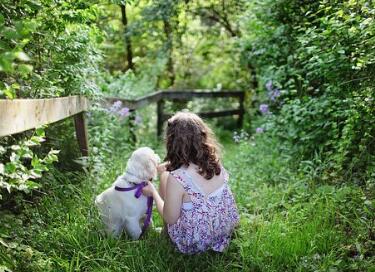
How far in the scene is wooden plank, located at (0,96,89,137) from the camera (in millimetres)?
2158

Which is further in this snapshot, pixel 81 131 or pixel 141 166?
pixel 81 131

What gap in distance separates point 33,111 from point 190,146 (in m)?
1.12

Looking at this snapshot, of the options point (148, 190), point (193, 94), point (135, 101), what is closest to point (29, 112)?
point (148, 190)

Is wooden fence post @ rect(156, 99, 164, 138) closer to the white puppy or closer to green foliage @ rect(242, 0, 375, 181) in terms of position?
green foliage @ rect(242, 0, 375, 181)

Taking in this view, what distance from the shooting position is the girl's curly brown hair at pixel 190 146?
3.29 metres

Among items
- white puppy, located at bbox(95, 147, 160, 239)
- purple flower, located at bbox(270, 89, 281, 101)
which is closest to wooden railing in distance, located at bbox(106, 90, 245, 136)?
purple flower, located at bbox(270, 89, 281, 101)

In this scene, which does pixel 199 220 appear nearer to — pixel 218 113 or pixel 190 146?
pixel 190 146

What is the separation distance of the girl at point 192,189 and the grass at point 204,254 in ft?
0.45

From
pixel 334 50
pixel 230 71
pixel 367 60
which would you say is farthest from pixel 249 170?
pixel 230 71

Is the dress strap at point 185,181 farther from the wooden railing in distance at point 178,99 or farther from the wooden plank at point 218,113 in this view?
the wooden plank at point 218,113

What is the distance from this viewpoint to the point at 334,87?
459 cm

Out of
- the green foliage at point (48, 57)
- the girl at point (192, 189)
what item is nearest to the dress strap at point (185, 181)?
the girl at point (192, 189)

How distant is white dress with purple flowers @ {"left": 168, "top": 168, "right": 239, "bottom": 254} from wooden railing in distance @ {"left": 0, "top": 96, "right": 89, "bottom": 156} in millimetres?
932

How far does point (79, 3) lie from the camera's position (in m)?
3.57
